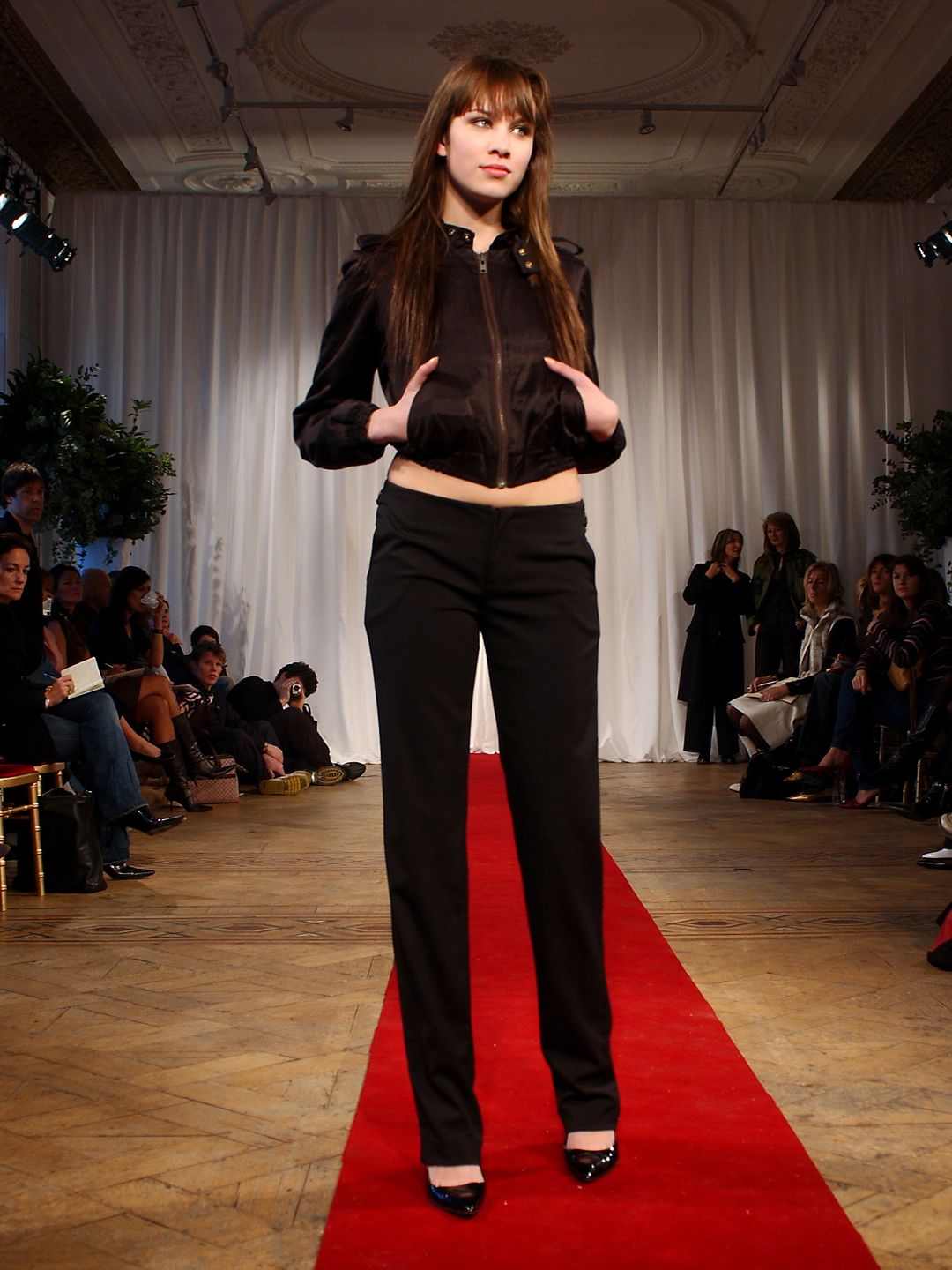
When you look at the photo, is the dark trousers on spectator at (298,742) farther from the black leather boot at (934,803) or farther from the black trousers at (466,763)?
the black trousers at (466,763)

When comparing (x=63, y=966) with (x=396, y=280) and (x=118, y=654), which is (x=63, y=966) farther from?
(x=118, y=654)

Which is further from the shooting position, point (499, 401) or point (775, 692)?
point (775, 692)

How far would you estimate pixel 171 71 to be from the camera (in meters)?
7.37

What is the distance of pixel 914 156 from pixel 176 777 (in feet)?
20.1

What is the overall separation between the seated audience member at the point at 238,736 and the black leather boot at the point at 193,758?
333mm

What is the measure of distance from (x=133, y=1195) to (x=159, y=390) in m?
7.94

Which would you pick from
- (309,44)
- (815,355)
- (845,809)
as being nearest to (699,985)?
(845,809)

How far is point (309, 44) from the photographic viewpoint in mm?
7047

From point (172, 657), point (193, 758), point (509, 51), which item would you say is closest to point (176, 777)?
point (193, 758)

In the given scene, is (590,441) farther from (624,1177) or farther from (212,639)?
(212,639)

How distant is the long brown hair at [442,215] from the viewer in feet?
5.58

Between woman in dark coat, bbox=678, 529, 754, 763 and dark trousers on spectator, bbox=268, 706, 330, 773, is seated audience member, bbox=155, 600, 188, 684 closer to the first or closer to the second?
dark trousers on spectator, bbox=268, 706, 330, 773

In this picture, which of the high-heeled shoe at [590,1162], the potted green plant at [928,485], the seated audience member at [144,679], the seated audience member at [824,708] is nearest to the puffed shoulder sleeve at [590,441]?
the high-heeled shoe at [590,1162]

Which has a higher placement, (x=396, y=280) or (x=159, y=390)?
(x=159, y=390)
